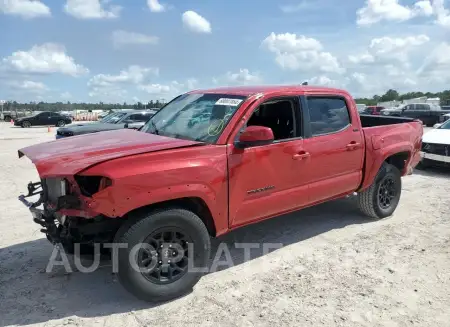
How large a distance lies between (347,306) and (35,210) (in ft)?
9.41

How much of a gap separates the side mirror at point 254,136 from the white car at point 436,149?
6.99 meters

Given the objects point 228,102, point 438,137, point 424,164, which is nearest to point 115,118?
point 424,164

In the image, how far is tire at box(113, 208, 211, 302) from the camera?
3.39 metres

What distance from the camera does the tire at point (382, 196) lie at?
5.70 metres

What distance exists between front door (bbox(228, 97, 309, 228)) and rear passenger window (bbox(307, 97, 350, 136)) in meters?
0.25

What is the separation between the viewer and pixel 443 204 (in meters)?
6.63

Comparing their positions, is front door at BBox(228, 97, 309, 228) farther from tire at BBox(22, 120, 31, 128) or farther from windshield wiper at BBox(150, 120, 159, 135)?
tire at BBox(22, 120, 31, 128)

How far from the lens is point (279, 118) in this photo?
475cm

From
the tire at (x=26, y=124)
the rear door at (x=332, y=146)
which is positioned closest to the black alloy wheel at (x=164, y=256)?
the rear door at (x=332, y=146)

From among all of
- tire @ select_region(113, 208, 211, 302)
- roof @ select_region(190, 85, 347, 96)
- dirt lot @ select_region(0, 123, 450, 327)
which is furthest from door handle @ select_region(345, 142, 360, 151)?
tire @ select_region(113, 208, 211, 302)

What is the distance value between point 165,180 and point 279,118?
6.10ft

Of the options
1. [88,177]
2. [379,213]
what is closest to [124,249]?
[88,177]

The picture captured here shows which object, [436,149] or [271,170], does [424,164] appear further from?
[271,170]

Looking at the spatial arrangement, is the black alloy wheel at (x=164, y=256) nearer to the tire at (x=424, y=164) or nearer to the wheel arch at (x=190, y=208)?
the wheel arch at (x=190, y=208)
